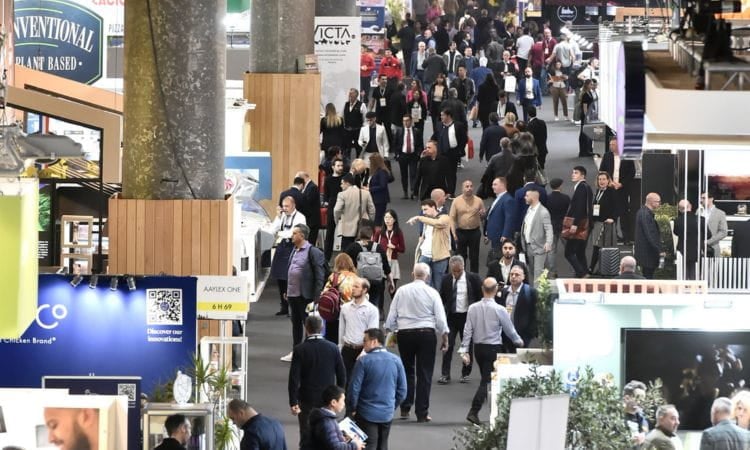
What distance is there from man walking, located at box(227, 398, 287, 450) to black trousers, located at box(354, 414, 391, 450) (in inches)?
61.5

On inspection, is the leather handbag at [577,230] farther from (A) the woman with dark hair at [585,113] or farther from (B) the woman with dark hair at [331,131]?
(A) the woman with dark hair at [585,113]

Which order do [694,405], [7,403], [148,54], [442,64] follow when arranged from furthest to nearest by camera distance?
[442,64], [148,54], [694,405], [7,403]

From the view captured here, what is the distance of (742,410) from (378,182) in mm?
8897

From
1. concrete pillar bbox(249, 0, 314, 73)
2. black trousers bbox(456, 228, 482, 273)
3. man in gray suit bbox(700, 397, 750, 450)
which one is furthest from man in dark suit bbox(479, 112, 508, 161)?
man in gray suit bbox(700, 397, 750, 450)

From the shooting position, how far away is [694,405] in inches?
492

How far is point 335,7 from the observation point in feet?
104

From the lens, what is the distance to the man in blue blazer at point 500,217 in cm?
1886

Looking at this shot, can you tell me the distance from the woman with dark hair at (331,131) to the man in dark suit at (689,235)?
306 inches

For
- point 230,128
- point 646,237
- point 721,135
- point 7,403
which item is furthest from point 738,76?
point 230,128

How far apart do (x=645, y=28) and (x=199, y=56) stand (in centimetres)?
395

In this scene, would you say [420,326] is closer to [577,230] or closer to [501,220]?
[501,220]

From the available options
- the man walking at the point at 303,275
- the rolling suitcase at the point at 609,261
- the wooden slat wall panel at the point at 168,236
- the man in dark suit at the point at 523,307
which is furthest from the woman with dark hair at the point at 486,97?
the wooden slat wall panel at the point at 168,236

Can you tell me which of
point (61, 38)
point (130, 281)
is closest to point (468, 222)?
point (130, 281)

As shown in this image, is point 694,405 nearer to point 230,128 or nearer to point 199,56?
point 199,56
